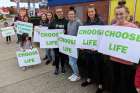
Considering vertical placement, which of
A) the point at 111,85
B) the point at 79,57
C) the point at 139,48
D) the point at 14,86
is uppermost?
the point at 139,48

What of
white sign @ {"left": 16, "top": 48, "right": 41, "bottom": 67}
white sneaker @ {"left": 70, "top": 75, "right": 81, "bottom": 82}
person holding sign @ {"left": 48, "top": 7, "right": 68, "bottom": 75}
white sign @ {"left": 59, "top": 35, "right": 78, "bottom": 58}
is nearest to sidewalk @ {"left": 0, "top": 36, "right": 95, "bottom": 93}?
white sneaker @ {"left": 70, "top": 75, "right": 81, "bottom": 82}

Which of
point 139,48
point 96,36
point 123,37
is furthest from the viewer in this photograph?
point 96,36

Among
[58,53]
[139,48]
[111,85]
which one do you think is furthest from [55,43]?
[139,48]

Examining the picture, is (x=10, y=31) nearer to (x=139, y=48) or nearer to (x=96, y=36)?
(x=96, y=36)

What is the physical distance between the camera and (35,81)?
655cm

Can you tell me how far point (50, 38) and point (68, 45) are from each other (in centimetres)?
92

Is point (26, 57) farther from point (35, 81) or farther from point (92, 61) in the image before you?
point (92, 61)

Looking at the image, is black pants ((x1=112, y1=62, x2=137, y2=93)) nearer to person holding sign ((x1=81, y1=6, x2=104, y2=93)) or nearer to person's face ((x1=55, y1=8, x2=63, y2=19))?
person holding sign ((x1=81, y1=6, x2=104, y2=93))

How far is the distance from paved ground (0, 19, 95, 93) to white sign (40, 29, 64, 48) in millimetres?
844

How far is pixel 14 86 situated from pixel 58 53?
4.77 ft

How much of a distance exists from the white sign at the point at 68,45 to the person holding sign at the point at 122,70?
1.47m

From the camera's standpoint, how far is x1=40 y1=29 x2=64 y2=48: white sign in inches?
269

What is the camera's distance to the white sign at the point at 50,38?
6.82 metres

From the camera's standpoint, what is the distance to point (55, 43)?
688 centimetres
